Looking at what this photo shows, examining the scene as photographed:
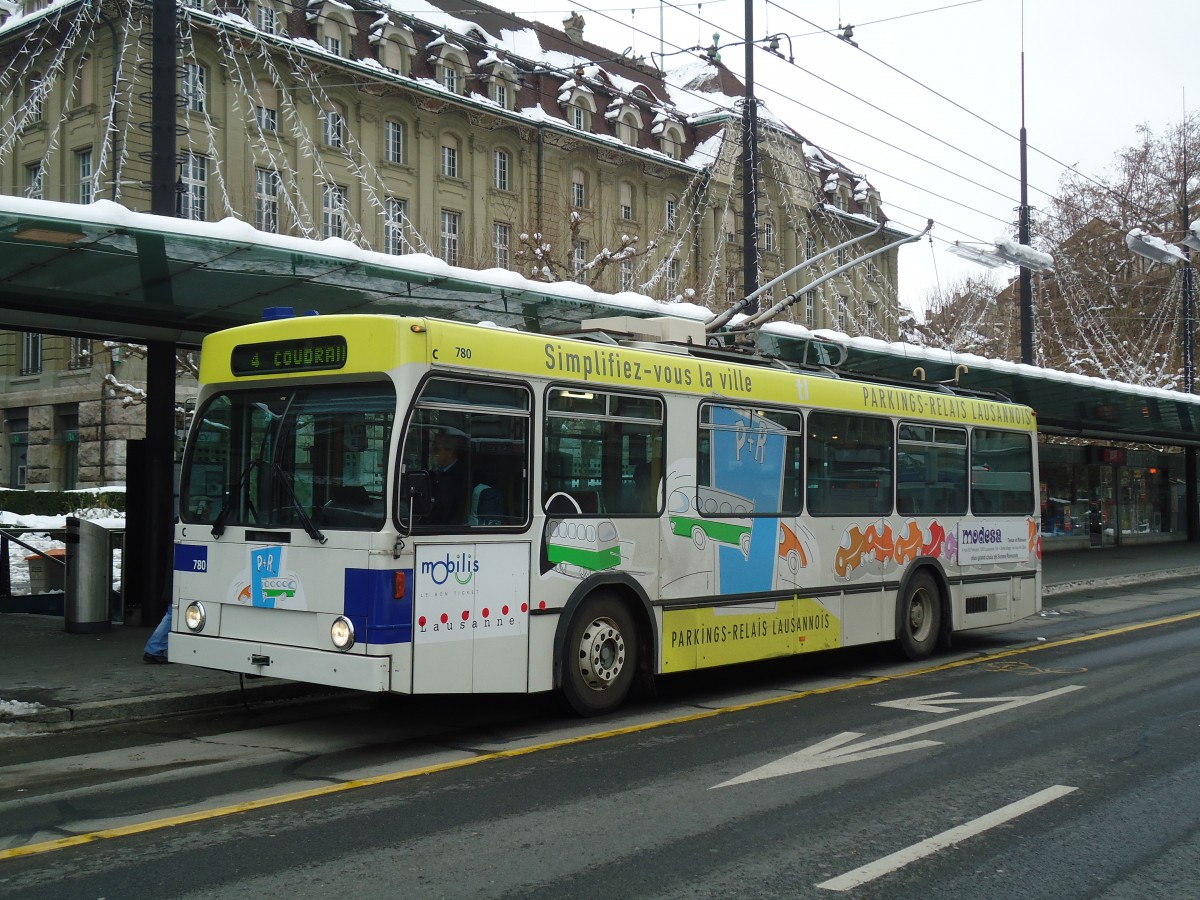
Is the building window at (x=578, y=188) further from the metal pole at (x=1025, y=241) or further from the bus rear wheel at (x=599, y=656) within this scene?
the bus rear wheel at (x=599, y=656)

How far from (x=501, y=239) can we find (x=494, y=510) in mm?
40220

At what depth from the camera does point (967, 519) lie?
46.4ft

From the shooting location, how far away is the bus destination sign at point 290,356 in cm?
831

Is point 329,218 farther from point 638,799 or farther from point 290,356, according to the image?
point 638,799

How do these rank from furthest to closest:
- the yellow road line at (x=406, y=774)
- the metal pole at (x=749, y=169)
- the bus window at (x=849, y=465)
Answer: the metal pole at (x=749, y=169), the bus window at (x=849, y=465), the yellow road line at (x=406, y=774)

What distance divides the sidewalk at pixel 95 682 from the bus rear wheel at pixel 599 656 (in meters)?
2.67

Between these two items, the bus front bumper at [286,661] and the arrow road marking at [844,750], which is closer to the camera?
the arrow road marking at [844,750]

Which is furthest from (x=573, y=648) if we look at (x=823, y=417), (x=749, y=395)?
(x=823, y=417)

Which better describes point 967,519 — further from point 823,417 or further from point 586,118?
point 586,118

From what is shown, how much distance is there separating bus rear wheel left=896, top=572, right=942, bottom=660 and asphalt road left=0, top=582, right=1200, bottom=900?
2.17 m

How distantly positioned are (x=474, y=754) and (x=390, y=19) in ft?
126

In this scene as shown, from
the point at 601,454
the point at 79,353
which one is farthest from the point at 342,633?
the point at 79,353

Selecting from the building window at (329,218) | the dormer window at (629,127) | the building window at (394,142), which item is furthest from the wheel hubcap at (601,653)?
the dormer window at (629,127)

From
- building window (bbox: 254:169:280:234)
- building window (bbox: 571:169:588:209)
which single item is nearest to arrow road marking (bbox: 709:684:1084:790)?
building window (bbox: 254:169:280:234)
